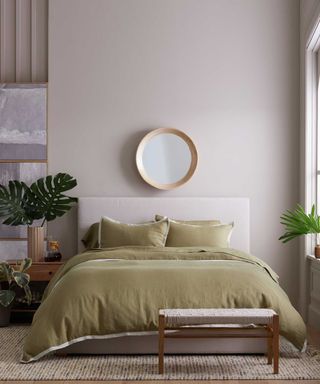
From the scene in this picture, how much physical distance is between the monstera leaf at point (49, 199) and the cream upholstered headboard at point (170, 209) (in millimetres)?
187

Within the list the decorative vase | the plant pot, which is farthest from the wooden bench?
the decorative vase

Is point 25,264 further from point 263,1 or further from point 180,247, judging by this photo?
point 263,1

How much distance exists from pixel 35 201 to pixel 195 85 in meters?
1.88

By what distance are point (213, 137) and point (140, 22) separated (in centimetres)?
131

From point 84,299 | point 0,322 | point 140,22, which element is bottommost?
point 0,322

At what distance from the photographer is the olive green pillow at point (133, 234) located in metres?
6.13

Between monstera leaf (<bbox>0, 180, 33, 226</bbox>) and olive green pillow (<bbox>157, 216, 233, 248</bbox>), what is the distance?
1375 millimetres

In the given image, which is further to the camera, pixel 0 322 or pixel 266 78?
pixel 266 78

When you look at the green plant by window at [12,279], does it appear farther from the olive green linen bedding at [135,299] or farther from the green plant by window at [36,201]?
the olive green linen bedding at [135,299]

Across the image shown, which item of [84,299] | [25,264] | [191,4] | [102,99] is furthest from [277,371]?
[191,4]

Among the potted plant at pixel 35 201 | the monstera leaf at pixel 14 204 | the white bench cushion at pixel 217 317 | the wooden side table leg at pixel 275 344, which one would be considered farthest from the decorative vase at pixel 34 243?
the wooden side table leg at pixel 275 344

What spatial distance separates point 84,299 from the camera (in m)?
4.59

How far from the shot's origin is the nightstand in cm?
610

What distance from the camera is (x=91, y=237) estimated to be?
6.55m
